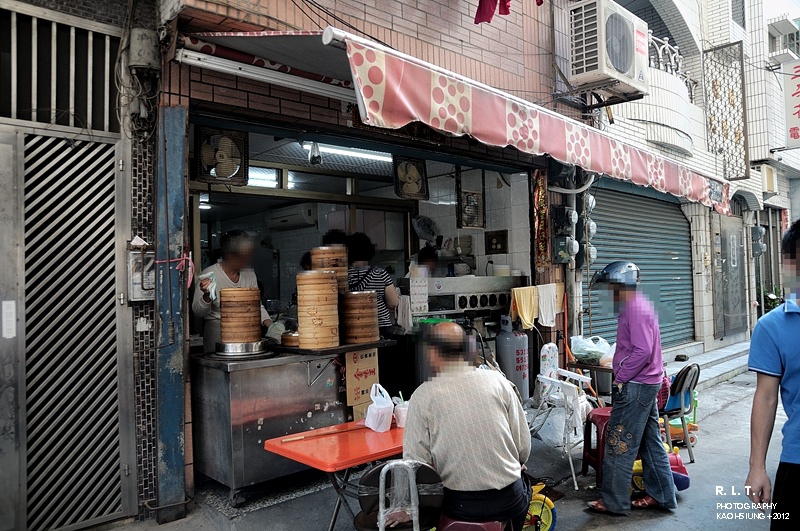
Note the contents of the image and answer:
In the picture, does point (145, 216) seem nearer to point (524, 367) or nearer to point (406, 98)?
point (406, 98)

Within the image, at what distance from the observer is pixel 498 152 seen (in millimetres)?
7293

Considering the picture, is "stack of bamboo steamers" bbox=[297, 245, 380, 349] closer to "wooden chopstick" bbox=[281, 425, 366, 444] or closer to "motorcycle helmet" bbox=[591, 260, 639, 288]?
"wooden chopstick" bbox=[281, 425, 366, 444]

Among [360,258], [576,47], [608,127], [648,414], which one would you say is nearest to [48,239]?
[360,258]

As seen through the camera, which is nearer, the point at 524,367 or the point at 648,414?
the point at 648,414

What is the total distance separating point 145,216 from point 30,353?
125cm

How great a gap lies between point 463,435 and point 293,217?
661 centimetres

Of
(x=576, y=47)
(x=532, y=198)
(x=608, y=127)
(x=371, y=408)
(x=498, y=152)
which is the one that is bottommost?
(x=371, y=408)

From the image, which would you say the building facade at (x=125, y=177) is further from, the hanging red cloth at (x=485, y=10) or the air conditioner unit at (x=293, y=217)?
the air conditioner unit at (x=293, y=217)

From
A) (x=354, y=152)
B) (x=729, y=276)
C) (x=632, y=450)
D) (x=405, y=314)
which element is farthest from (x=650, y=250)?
(x=632, y=450)

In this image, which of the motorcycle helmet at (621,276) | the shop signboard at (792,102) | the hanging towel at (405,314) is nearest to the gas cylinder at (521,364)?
the hanging towel at (405,314)

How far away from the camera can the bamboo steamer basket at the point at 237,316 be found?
183 inches

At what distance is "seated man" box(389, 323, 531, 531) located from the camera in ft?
9.35

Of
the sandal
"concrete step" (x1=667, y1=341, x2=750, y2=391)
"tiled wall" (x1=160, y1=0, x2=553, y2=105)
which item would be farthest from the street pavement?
"tiled wall" (x1=160, y1=0, x2=553, y2=105)

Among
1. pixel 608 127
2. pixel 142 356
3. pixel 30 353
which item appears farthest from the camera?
pixel 608 127
